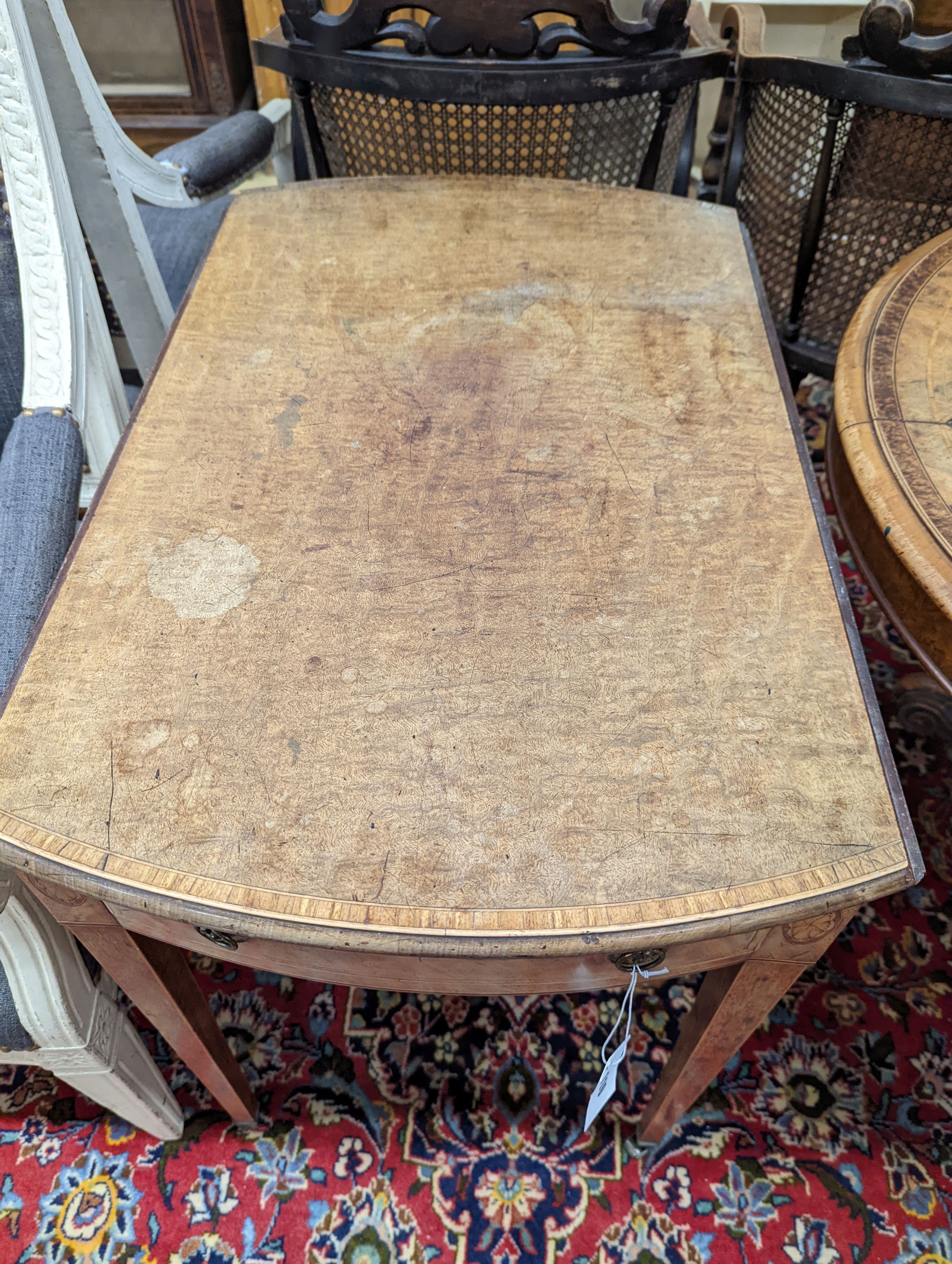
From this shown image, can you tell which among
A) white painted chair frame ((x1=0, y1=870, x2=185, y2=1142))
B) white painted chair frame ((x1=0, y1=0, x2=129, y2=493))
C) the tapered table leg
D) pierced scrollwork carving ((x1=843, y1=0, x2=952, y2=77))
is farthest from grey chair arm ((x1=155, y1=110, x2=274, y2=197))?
the tapered table leg

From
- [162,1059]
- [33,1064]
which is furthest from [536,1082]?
[33,1064]

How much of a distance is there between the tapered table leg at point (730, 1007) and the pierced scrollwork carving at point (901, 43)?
1.17 meters

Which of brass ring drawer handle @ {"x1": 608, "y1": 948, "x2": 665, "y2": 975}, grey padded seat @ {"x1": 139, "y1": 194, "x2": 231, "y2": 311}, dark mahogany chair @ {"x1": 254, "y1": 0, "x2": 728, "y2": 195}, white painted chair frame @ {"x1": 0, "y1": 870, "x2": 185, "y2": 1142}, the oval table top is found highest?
dark mahogany chair @ {"x1": 254, "y1": 0, "x2": 728, "y2": 195}

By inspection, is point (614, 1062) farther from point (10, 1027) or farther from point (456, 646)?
point (10, 1027)

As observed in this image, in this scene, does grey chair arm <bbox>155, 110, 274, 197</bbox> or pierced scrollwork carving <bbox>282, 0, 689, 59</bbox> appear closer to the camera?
pierced scrollwork carving <bbox>282, 0, 689, 59</bbox>

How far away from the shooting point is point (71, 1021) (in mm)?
709

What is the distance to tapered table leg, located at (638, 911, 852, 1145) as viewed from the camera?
1.84ft

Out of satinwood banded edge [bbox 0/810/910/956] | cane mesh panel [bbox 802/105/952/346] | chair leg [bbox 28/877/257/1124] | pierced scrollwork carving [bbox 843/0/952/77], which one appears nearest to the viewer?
satinwood banded edge [bbox 0/810/910/956]

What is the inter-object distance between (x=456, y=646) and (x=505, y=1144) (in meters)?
0.70

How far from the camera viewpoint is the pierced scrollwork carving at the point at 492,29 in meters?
1.08

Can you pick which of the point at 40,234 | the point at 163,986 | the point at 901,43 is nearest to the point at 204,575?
the point at 163,986

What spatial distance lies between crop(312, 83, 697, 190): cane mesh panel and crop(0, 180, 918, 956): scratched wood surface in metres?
0.45

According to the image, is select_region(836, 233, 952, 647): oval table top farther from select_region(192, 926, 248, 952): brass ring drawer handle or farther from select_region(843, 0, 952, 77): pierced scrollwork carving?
select_region(192, 926, 248, 952): brass ring drawer handle

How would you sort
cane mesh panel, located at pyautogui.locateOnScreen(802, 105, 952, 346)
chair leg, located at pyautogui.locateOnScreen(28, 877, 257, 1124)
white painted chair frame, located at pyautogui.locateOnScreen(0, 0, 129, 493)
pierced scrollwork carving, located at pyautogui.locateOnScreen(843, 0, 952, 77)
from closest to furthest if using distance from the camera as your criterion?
chair leg, located at pyautogui.locateOnScreen(28, 877, 257, 1124) < white painted chair frame, located at pyautogui.locateOnScreen(0, 0, 129, 493) < pierced scrollwork carving, located at pyautogui.locateOnScreen(843, 0, 952, 77) < cane mesh panel, located at pyautogui.locateOnScreen(802, 105, 952, 346)
